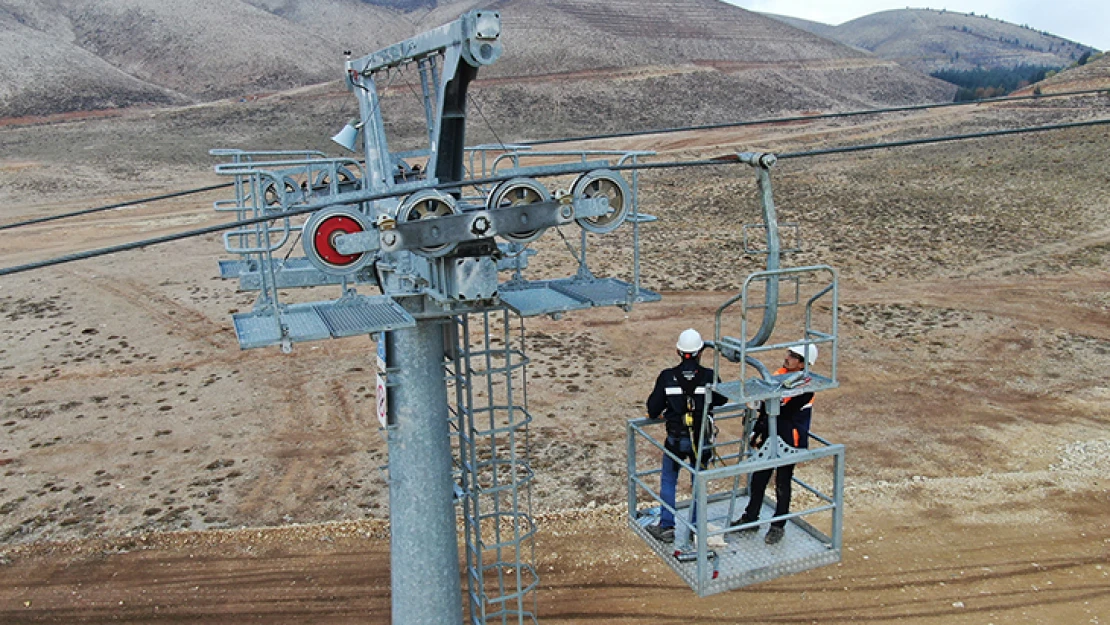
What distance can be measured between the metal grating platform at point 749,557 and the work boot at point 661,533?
0.13ft

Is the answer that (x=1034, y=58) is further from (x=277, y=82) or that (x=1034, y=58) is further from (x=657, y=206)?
(x=657, y=206)

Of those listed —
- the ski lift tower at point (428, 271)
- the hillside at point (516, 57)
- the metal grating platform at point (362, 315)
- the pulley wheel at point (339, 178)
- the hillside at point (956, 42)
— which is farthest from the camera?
the hillside at point (956, 42)

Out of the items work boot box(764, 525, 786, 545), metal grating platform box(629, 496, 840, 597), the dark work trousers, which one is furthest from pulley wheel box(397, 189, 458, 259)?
work boot box(764, 525, 786, 545)

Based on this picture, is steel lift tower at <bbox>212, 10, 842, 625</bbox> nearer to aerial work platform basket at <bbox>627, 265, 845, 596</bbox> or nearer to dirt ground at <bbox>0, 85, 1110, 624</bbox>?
aerial work platform basket at <bbox>627, 265, 845, 596</bbox>

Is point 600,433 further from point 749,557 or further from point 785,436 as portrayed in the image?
point 749,557

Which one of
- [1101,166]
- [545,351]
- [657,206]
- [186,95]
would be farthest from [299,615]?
[186,95]

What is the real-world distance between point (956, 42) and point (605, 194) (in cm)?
18370

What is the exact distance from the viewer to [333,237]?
6.37m

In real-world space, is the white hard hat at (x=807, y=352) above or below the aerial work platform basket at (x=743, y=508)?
above

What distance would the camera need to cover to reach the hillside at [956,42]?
15475 cm

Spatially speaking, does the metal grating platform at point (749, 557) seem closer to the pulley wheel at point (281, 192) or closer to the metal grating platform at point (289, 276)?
the metal grating platform at point (289, 276)

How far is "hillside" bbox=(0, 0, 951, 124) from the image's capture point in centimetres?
6494

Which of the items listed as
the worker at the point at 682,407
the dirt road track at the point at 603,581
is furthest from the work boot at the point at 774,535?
the dirt road track at the point at 603,581

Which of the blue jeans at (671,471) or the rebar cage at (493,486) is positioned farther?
the blue jeans at (671,471)
